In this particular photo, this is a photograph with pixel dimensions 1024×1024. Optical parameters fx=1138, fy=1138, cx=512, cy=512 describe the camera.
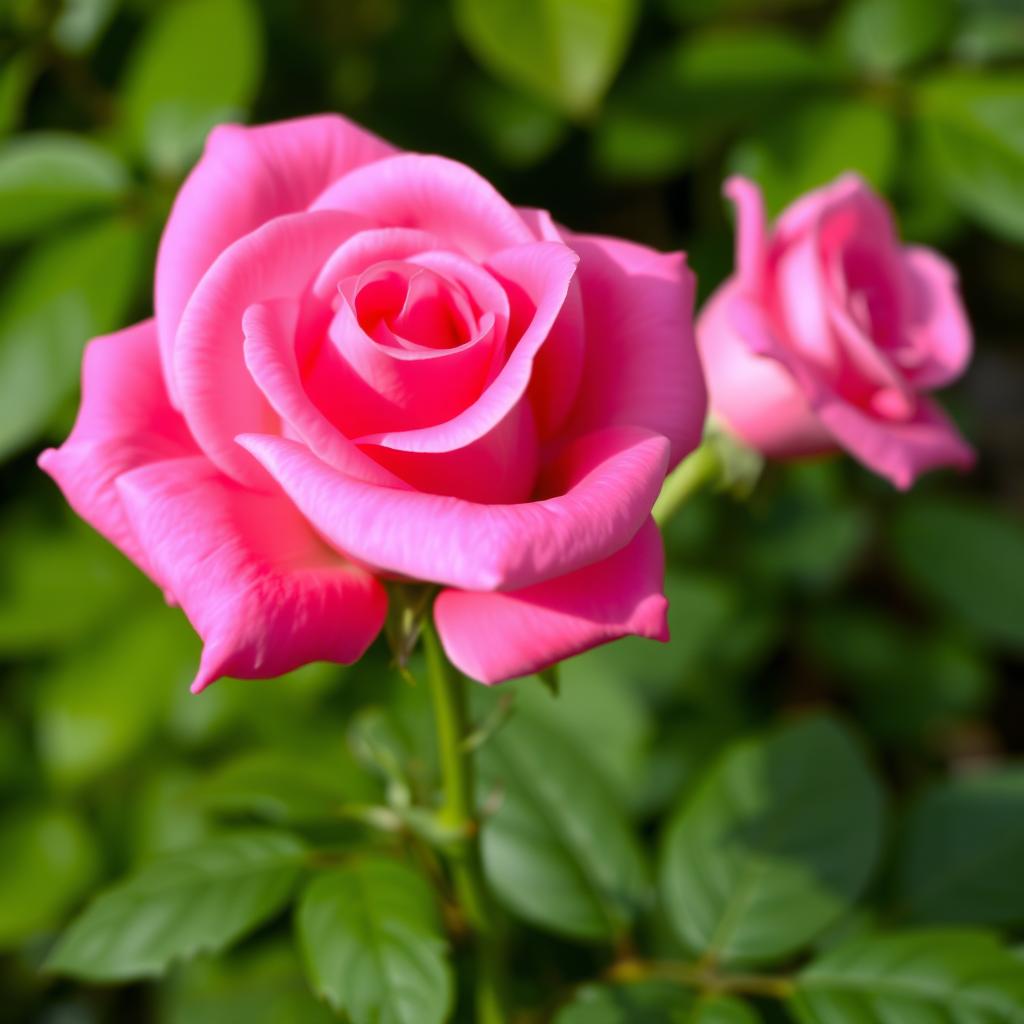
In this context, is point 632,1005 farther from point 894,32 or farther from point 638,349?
point 894,32

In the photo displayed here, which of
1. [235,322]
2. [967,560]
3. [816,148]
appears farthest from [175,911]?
[967,560]

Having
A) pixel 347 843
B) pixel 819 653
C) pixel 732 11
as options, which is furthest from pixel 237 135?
pixel 819 653

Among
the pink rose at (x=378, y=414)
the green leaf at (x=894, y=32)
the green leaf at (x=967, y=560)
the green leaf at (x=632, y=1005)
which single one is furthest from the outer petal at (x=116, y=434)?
the green leaf at (x=967, y=560)

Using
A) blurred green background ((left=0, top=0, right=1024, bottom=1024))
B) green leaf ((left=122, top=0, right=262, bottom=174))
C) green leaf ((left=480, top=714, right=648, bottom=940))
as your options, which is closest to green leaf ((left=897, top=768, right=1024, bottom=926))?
blurred green background ((left=0, top=0, right=1024, bottom=1024))

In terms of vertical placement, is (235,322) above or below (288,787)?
above

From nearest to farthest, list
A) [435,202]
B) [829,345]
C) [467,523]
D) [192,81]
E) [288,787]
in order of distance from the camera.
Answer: [467,523] < [435,202] < [829,345] < [288,787] < [192,81]

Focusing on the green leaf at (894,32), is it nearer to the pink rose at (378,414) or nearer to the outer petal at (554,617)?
the pink rose at (378,414)
